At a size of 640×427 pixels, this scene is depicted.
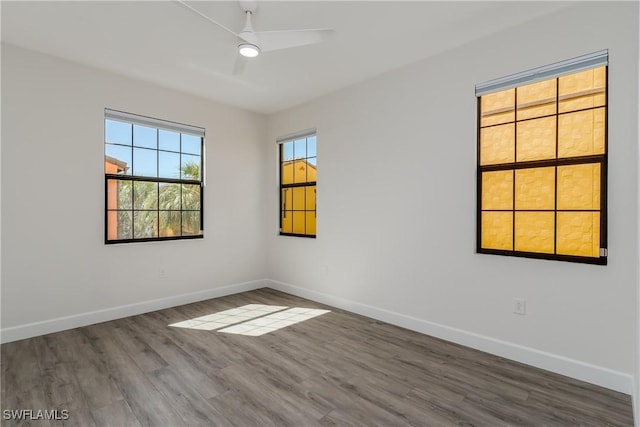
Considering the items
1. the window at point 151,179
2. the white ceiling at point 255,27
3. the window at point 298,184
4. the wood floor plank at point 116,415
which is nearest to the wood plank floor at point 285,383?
the wood floor plank at point 116,415

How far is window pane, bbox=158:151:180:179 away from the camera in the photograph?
4.12 metres

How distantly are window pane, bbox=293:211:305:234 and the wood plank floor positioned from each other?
5.82 ft

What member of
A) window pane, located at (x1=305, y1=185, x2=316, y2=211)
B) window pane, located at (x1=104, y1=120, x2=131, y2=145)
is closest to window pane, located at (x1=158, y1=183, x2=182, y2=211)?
window pane, located at (x1=104, y1=120, x2=131, y2=145)

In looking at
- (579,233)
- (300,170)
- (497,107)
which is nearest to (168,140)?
(300,170)

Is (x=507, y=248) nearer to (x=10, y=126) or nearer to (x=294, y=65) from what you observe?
(x=294, y=65)

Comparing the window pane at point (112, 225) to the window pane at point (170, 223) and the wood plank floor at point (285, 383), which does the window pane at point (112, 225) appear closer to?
the window pane at point (170, 223)

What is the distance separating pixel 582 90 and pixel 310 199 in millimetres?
3145

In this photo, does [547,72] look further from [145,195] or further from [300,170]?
[145,195]

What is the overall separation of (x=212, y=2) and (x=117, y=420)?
9.37 ft

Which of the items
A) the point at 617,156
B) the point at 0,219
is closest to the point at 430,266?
the point at 617,156

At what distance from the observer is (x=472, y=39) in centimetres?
291

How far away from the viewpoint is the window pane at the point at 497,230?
278 cm

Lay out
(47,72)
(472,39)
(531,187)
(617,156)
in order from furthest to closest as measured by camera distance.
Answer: (47,72) → (472,39) → (531,187) → (617,156)

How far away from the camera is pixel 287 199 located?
5.00 m
